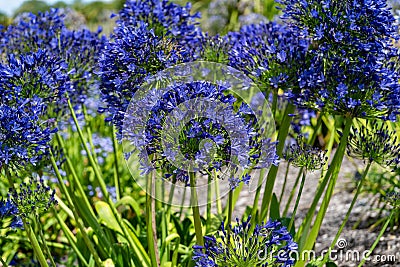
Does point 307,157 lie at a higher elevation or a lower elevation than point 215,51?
lower

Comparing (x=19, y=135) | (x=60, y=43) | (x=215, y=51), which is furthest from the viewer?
(x=60, y=43)

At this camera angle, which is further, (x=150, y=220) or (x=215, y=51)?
(x=215, y=51)

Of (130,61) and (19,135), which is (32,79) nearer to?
(19,135)

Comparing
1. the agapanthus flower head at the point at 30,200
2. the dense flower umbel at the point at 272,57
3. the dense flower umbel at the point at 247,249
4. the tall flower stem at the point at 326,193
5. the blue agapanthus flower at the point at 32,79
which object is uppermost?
the dense flower umbel at the point at 272,57

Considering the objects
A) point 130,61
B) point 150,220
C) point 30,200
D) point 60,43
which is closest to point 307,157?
point 150,220

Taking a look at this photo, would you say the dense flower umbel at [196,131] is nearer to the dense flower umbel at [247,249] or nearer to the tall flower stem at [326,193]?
the dense flower umbel at [247,249]

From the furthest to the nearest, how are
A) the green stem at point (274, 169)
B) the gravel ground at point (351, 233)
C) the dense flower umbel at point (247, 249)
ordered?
the gravel ground at point (351, 233) → the green stem at point (274, 169) → the dense flower umbel at point (247, 249)

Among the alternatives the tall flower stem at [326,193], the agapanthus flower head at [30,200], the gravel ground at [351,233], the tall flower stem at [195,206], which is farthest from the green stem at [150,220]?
the gravel ground at [351,233]
